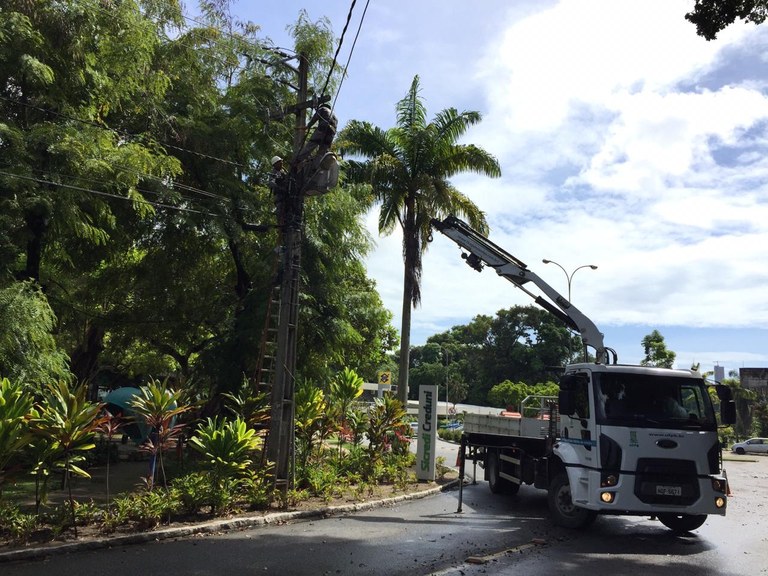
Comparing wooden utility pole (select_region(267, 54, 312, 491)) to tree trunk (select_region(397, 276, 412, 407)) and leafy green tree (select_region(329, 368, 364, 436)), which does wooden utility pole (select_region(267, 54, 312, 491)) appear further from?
tree trunk (select_region(397, 276, 412, 407))

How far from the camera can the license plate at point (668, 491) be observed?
29.8ft

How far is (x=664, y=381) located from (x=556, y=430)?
90.5 inches

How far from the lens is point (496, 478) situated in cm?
1406

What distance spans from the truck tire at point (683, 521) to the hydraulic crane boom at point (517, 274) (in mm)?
2887

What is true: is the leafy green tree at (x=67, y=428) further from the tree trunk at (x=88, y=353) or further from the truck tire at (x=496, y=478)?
the tree trunk at (x=88, y=353)

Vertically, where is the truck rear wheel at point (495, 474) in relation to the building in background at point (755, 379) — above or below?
below

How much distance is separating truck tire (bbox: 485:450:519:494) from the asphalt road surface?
7.19ft

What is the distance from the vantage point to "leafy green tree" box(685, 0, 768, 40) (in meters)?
8.92

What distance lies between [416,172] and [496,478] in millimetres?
11565

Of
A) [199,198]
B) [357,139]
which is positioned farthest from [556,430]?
[357,139]

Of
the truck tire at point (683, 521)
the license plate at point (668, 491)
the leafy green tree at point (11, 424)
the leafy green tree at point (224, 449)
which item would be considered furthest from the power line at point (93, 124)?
the truck tire at point (683, 521)

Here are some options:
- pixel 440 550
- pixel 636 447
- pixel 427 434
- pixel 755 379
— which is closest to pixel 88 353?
pixel 427 434

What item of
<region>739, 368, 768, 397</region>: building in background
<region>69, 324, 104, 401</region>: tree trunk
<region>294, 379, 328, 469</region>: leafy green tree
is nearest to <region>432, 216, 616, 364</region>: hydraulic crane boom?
<region>294, 379, 328, 469</region>: leafy green tree

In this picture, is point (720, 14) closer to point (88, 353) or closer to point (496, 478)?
point (496, 478)
